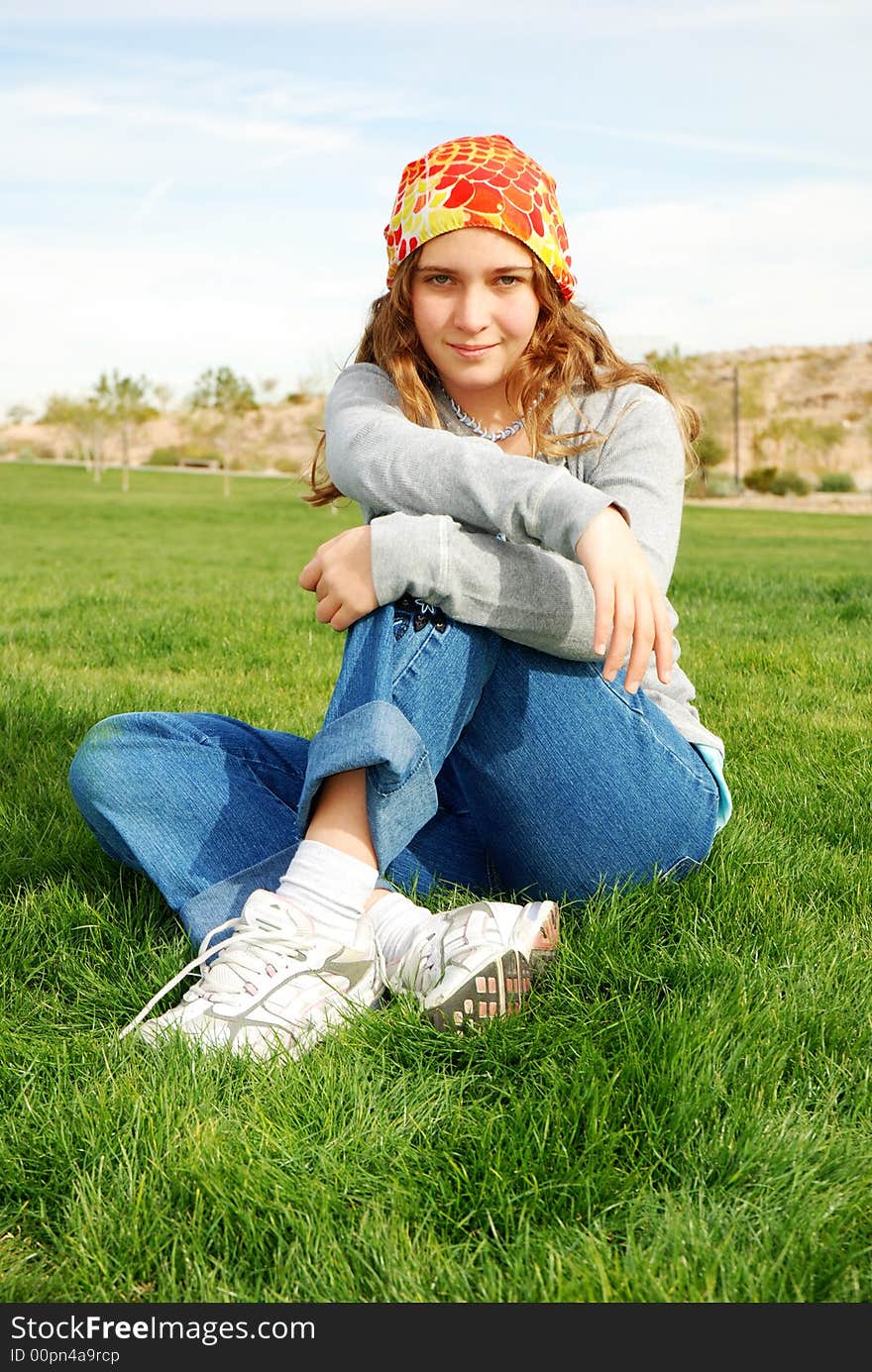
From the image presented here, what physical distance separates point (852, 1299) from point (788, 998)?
65 cm

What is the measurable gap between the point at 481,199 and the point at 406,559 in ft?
2.70

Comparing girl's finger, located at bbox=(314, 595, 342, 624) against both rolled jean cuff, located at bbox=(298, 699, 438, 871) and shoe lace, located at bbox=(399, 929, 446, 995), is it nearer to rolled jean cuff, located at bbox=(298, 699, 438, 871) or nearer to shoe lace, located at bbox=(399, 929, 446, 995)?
rolled jean cuff, located at bbox=(298, 699, 438, 871)

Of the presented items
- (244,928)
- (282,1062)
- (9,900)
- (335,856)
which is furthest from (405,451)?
(9,900)

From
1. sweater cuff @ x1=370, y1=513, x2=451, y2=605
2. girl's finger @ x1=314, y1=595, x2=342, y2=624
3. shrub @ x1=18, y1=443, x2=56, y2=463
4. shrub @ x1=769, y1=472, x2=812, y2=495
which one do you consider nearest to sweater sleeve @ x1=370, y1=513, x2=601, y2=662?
sweater cuff @ x1=370, y1=513, x2=451, y2=605

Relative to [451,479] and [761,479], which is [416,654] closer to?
[451,479]

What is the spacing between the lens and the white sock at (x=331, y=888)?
7.13ft

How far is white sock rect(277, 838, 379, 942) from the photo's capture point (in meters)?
2.17

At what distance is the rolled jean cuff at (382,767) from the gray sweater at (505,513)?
23 cm

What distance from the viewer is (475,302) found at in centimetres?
247

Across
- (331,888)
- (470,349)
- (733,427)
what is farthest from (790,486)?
(331,888)

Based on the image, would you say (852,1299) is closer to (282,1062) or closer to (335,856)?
(282,1062)

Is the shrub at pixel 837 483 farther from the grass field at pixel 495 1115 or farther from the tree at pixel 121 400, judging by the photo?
the grass field at pixel 495 1115

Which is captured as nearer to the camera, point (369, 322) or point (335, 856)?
point (335, 856)
